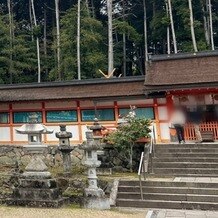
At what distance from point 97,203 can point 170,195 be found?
8.19ft

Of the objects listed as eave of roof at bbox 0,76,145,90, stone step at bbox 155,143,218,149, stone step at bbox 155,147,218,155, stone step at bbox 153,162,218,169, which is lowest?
stone step at bbox 153,162,218,169

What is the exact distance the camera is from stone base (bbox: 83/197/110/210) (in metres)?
11.1

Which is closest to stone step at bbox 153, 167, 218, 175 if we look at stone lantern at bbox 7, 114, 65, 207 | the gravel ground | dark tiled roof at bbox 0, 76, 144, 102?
the gravel ground

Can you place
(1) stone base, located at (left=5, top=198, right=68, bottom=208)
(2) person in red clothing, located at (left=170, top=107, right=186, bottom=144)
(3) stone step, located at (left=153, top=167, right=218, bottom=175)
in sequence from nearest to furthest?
(1) stone base, located at (left=5, top=198, right=68, bottom=208)
(3) stone step, located at (left=153, top=167, right=218, bottom=175)
(2) person in red clothing, located at (left=170, top=107, right=186, bottom=144)

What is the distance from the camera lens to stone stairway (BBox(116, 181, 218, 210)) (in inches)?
442

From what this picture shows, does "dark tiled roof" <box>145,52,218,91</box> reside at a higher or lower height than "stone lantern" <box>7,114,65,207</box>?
higher

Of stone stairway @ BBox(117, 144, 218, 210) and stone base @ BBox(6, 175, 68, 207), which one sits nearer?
stone base @ BBox(6, 175, 68, 207)

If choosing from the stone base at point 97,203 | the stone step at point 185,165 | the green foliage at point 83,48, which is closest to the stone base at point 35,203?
the stone base at point 97,203

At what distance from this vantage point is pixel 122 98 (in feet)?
59.3

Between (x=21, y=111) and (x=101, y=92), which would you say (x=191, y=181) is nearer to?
(x=101, y=92)

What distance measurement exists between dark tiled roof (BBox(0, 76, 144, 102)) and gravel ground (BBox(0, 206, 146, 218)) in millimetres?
8375

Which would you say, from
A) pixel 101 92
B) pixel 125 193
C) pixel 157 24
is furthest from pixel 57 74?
pixel 125 193

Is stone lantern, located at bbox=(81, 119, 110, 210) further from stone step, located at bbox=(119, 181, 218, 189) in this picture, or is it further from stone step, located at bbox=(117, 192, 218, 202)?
stone step, located at bbox=(119, 181, 218, 189)

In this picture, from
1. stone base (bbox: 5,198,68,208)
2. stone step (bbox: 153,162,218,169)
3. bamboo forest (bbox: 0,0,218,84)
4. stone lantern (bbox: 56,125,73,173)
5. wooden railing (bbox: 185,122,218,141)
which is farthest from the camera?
bamboo forest (bbox: 0,0,218,84)
